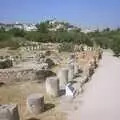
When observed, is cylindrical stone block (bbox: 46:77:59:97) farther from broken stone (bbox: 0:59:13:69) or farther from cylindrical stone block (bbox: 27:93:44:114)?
broken stone (bbox: 0:59:13:69)

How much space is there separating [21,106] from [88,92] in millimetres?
2951

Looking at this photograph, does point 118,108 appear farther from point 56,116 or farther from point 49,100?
point 49,100

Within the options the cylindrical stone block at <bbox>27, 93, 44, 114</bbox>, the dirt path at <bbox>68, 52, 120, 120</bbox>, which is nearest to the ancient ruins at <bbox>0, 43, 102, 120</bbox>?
the cylindrical stone block at <bbox>27, 93, 44, 114</bbox>

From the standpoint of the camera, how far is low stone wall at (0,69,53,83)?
15789 millimetres

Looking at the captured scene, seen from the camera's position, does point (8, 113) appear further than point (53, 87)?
No

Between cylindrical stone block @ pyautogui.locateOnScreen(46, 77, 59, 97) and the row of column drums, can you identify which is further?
cylindrical stone block @ pyautogui.locateOnScreen(46, 77, 59, 97)

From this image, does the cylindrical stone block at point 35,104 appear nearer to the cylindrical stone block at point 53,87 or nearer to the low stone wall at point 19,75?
the cylindrical stone block at point 53,87

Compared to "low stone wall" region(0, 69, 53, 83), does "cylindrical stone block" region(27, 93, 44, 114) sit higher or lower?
lower

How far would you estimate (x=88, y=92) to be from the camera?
1277cm

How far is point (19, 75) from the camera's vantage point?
16.0m

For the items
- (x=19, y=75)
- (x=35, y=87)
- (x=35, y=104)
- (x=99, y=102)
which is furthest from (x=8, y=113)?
(x=19, y=75)

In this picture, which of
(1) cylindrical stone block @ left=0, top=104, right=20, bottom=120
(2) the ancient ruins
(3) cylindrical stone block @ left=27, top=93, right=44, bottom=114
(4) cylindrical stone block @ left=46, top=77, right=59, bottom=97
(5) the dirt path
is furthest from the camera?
(4) cylindrical stone block @ left=46, top=77, right=59, bottom=97

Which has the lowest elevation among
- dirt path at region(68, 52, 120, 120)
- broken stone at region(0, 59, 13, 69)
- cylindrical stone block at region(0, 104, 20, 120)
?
dirt path at region(68, 52, 120, 120)

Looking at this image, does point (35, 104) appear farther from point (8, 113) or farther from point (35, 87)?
point (35, 87)
